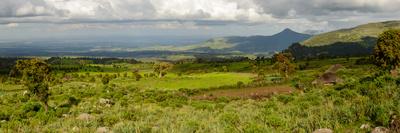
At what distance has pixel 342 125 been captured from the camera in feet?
54.6

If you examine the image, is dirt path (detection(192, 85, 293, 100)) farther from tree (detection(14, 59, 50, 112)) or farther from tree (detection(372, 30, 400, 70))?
tree (detection(14, 59, 50, 112))

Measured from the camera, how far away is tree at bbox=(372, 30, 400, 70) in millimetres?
67312

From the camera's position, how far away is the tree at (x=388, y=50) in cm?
6731

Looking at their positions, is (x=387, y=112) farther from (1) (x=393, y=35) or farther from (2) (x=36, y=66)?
(1) (x=393, y=35)

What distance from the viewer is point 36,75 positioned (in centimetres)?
4581

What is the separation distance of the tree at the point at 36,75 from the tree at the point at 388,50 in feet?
170

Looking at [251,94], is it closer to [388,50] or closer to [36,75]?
[388,50]

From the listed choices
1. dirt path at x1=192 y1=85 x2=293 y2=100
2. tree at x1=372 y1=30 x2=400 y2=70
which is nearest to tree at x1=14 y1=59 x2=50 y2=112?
dirt path at x1=192 y1=85 x2=293 y2=100

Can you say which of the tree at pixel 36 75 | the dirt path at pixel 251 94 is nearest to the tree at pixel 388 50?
the dirt path at pixel 251 94

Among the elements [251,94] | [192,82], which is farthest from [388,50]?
[192,82]

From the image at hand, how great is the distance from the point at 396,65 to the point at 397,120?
6291 centimetres

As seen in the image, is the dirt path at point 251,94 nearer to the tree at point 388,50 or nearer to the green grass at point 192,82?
the tree at point 388,50

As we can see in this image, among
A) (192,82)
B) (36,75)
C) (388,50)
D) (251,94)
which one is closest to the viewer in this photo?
(36,75)

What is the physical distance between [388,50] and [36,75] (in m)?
53.5
